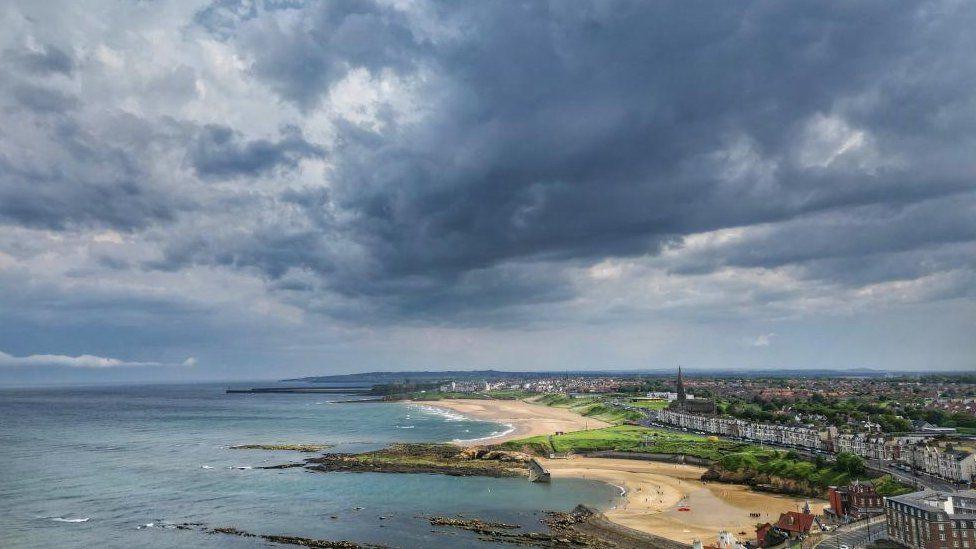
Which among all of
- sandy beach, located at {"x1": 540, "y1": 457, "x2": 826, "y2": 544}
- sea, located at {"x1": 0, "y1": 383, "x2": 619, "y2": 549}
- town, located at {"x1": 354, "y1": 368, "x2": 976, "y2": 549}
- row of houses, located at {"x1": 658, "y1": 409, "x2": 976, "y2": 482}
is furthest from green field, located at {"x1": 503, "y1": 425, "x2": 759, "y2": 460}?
sea, located at {"x1": 0, "y1": 383, "x2": 619, "y2": 549}

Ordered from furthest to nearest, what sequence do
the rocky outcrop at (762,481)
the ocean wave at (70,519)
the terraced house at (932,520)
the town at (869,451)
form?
the rocky outcrop at (762,481) < the ocean wave at (70,519) < the town at (869,451) < the terraced house at (932,520)

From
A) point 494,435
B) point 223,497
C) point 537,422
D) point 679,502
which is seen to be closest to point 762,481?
point 679,502

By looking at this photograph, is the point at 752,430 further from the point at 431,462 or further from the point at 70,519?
the point at 70,519

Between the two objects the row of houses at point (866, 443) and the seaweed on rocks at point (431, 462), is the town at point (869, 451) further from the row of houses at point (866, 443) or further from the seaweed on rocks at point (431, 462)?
the seaweed on rocks at point (431, 462)

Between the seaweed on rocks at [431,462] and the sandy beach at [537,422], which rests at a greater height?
the seaweed on rocks at [431,462]

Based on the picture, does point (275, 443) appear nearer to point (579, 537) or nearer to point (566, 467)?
point (566, 467)

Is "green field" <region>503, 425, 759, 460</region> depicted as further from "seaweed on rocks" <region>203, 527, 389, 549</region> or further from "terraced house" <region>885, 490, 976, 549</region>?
"seaweed on rocks" <region>203, 527, 389, 549</region>

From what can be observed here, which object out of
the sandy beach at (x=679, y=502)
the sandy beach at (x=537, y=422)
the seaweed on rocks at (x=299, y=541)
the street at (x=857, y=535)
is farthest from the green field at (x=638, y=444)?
the seaweed on rocks at (x=299, y=541)
